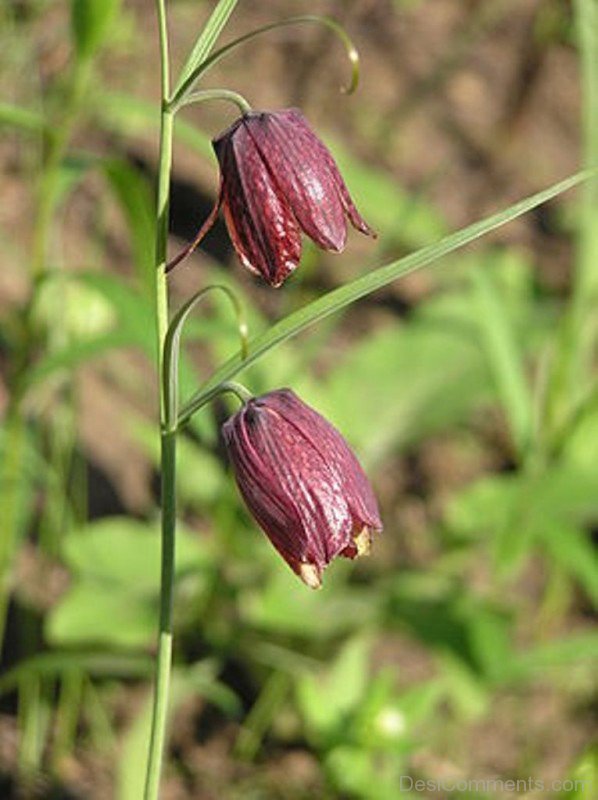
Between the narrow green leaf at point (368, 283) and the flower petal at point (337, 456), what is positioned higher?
the narrow green leaf at point (368, 283)

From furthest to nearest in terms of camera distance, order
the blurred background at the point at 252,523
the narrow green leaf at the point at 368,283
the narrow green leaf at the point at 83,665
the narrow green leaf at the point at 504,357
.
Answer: the narrow green leaf at the point at 504,357 → the blurred background at the point at 252,523 → the narrow green leaf at the point at 83,665 → the narrow green leaf at the point at 368,283

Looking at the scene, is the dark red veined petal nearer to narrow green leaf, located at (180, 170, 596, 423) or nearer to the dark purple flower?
narrow green leaf, located at (180, 170, 596, 423)

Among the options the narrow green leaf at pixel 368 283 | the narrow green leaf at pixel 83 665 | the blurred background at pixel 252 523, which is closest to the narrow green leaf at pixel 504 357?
the blurred background at pixel 252 523

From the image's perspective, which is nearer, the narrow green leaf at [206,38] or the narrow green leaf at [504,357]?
the narrow green leaf at [206,38]

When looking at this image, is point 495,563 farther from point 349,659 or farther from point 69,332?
point 69,332

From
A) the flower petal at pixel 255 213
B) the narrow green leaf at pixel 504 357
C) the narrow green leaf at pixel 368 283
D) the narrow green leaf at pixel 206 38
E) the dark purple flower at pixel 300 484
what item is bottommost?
the dark purple flower at pixel 300 484

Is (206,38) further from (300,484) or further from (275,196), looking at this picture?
(300,484)

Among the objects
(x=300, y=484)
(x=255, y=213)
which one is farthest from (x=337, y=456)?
(x=255, y=213)

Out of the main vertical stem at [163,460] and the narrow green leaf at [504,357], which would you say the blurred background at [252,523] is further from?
the main vertical stem at [163,460]
